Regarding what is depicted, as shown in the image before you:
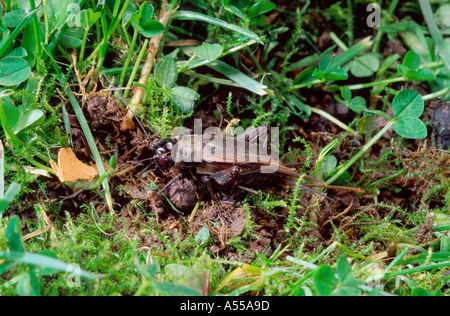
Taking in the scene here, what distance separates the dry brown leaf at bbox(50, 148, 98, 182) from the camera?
199cm

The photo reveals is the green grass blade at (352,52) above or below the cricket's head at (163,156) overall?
above

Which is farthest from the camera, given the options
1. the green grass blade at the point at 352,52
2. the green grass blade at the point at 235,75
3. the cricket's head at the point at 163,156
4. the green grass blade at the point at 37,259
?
the green grass blade at the point at 352,52

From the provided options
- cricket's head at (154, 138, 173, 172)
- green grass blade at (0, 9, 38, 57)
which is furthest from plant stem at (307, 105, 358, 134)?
green grass blade at (0, 9, 38, 57)

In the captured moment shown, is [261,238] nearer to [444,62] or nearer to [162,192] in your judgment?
[162,192]

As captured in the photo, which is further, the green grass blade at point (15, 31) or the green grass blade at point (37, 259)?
the green grass blade at point (15, 31)

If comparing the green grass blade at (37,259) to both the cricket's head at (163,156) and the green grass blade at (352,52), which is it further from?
the green grass blade at (352,52)

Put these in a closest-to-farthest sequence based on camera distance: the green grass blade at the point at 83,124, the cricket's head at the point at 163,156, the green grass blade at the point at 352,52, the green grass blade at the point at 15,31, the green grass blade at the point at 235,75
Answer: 1. the green grass blade at the point at 15,31
2. the green grass blade at the point at 83,124
3. the cricket's head at the point at 163,156
4. the green grass blade at the point at 235,75
5. the green grass blade at the point at 352,52

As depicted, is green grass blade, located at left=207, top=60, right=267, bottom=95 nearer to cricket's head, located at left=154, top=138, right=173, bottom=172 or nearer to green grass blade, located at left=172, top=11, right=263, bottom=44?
green grass blade, located at left=172, top=11, right=263, bottom=44

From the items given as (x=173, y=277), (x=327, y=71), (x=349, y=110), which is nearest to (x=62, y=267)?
(x=173, y=277)

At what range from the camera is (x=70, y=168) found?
2.02 metres

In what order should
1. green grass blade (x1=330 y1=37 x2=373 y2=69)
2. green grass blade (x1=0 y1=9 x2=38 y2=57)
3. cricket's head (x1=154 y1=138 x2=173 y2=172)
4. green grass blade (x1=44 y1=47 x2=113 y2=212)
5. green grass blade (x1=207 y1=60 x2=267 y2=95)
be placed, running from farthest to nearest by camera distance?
green grass blade (x1=330 y1=37 x2=373 y2=69)
green grass blade (x1=207 y1=60 x2=267 y2=95)
cricket's head (x1=154 y1=138 x2=173 y2=172)
green grass blade (x1=44 y1=47 x2=113 y2=212)
green grass blade (x1=0 y1=9 x2=38 y2=57)

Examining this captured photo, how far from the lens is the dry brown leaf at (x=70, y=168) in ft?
6.52

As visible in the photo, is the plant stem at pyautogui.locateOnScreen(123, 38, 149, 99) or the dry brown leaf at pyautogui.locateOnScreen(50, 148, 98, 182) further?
→ the plant stem at pyautogui.locateOnScreen(123, 38, 149, 99)

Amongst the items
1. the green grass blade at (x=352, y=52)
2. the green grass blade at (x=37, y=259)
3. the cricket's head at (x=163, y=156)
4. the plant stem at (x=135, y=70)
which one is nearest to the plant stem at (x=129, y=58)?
the plant stem at (x=135, y=70)
